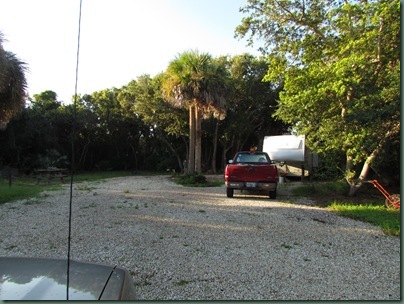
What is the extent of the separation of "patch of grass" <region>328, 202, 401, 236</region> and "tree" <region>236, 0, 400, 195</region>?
1671mm

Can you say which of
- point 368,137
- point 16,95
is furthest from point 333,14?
point 16,95

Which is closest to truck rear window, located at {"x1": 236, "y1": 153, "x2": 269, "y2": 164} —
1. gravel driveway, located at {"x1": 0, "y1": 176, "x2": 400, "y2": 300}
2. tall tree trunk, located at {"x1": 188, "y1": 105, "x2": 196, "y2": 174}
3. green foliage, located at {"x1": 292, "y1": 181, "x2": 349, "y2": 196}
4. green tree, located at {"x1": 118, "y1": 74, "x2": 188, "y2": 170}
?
green foliage, located at {"x1": 292, "y1": 181, "x2": 349, "y2": 196}

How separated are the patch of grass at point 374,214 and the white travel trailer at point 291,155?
23.3ft

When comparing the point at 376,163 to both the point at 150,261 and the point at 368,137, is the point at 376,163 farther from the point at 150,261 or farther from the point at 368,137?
the point at 150,261

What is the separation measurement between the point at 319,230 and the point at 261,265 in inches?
108

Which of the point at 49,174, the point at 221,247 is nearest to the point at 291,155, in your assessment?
the point at 221,247

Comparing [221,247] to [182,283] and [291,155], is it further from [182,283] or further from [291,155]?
[291,155]

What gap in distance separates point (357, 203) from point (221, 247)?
6.68m

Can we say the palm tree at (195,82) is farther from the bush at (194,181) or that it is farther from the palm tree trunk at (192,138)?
the bush at (194,181)

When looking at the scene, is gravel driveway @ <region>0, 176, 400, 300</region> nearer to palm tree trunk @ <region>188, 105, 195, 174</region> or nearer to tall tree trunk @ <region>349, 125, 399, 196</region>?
tall tree trunk @ <region>349, 125, 399, 196</region>

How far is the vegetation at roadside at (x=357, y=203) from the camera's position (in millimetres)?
7700

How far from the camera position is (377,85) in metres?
10.1

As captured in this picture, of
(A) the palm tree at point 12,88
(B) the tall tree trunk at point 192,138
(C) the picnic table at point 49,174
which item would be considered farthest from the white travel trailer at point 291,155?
(A) the palm tree at point 12,88

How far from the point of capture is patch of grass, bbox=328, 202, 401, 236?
282 inches
